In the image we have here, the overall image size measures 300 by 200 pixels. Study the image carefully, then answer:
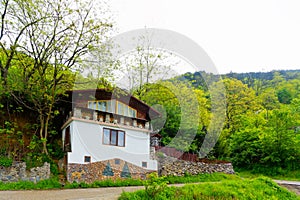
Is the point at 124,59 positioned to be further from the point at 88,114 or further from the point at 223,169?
the point at 223,169

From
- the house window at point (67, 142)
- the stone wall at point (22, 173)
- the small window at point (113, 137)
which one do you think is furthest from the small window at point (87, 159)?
the stone wall at point (22, 173)

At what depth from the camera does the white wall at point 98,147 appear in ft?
51.0

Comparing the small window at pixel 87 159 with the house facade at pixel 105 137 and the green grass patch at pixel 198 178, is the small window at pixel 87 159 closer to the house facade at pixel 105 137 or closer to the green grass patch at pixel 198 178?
the house facade at pixel 105 137

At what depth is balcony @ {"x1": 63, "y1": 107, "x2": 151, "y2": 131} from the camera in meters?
16.1

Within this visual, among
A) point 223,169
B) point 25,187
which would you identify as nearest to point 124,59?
point 223,169

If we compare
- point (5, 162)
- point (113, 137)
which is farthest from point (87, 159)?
point (5, 162)

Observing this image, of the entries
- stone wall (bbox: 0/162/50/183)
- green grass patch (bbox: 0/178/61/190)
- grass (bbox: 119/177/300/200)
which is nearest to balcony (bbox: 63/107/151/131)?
stone wall (bbox: 0/162/50/183)

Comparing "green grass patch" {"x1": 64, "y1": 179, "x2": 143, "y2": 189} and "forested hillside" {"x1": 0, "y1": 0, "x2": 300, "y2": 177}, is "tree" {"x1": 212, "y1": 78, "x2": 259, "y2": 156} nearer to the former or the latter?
"forested hillside" {"x1": 0, "y1": 0, "x2": 300, "y2": 177}

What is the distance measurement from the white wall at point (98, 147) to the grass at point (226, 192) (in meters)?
5.69

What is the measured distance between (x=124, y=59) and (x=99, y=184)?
1221 centimetres

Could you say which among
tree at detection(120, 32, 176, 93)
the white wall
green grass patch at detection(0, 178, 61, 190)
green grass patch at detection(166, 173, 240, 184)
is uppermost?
tree at detection(120, 32, 176, 93)

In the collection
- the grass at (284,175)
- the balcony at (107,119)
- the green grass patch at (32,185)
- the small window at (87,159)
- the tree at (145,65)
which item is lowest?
the grass at (284,175)

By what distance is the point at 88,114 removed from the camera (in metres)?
16.4

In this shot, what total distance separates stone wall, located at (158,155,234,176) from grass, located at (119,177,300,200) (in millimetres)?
5487
